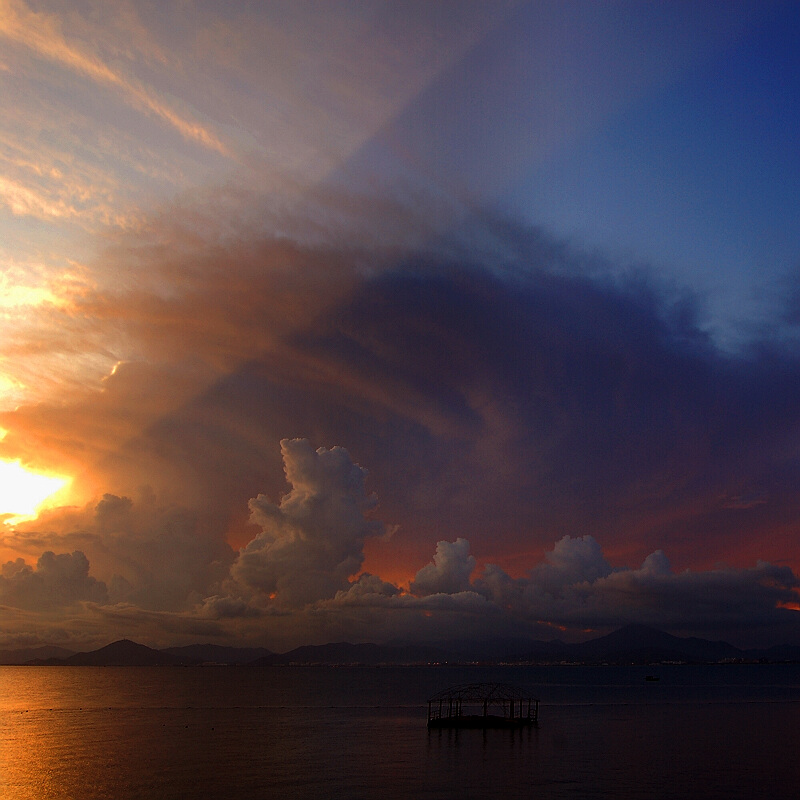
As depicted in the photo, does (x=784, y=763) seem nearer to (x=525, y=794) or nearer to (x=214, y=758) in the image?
(x=525, y=794)

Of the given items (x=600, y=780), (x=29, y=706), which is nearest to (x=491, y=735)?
(x=600, y=780)

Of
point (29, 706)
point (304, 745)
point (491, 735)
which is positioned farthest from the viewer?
point (29, 706)

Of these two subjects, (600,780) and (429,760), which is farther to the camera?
(429,760)

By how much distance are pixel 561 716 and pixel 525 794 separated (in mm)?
86312

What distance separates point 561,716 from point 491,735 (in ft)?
136

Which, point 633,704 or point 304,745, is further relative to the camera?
point 633,704

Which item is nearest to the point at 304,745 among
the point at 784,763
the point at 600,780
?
the point at 600,780

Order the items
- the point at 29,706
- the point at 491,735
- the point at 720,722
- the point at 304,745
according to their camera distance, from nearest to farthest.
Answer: the point at 304,745
the point at 491,735
the point at 720,722
the point at 29,706

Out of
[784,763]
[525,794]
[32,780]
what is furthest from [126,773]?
[784,763]

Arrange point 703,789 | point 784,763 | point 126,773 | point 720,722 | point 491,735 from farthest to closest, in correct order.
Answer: point 720,722 → point 491,735 → point 784,763 → point 126,773 → point 703,789

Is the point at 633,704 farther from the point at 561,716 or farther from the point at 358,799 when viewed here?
the point at 358,799

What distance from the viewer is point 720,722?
484ft

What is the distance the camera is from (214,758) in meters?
96.4

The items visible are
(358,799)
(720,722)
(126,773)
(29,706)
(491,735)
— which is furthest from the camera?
(29,706)
